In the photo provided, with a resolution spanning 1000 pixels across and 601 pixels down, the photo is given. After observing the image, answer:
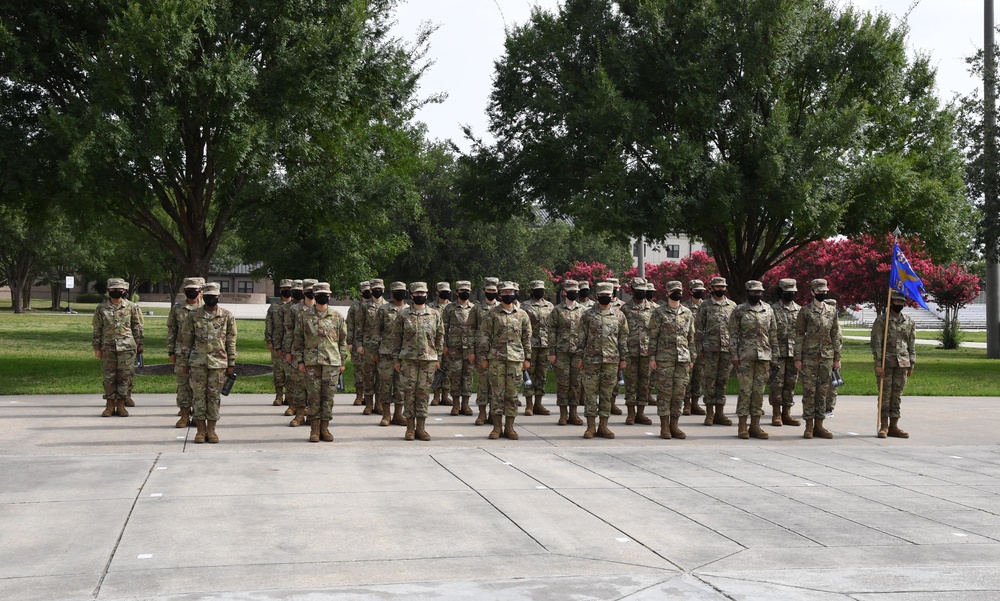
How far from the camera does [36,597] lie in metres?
5.81

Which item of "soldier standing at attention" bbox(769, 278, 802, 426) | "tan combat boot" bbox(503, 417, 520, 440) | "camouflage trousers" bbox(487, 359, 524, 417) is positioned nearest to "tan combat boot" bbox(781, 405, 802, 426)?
"soldier standing at attention" bbox(769, 278, 802, 426)

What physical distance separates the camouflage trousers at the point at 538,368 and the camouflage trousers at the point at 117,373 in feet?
20.9

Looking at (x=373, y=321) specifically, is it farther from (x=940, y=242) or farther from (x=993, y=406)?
(x=940, y=242)

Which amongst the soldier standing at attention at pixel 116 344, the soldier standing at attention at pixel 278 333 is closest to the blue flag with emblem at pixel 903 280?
the soldier standing at attention at pixel 278 333

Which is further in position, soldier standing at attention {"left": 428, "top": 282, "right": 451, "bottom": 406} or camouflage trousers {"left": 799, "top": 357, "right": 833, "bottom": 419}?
soldier standing at attention {"left": 428, "top": 282, "right": 451, "bottom": 406}

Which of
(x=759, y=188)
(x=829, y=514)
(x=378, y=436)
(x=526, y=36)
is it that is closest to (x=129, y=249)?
(x=526, y=36)

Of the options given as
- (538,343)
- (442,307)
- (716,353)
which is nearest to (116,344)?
(442,307)

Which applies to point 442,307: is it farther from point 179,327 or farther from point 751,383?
point 751,383

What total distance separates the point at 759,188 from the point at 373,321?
11035 millimetres

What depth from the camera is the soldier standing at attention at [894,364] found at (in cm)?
1410

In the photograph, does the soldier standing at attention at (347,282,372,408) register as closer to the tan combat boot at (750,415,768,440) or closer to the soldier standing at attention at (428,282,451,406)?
the soldier standing at attention at (428,282,451,406)

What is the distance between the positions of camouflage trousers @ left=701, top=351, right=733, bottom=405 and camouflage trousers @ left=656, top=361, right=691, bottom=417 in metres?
1.45

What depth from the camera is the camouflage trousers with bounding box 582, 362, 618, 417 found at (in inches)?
524

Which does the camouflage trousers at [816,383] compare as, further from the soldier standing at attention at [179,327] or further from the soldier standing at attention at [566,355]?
the soldier standing at attention at [179,327]
